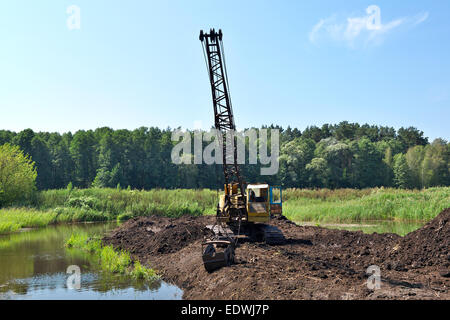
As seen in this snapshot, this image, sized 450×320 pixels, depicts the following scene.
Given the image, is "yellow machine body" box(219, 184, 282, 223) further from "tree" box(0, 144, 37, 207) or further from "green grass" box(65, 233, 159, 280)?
"tree" box(0, 144, 37, 207)

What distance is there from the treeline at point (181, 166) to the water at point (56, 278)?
50417 mm

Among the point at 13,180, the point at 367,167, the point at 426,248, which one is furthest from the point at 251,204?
the point at 367,167

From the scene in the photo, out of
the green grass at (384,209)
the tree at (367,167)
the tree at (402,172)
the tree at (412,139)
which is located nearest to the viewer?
the green grass at (384,209)

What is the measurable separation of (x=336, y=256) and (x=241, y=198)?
16.9 ft

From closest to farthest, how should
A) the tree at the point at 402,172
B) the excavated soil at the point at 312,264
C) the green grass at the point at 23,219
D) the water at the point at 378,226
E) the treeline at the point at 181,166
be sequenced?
the excavated soil at the point at 312,264, the water at the point at 378,226, the green grass at the point at 23,219, the treeline at the point at 181,166, the tree at the point at 402,172

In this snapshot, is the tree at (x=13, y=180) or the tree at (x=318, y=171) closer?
the tree at (x=13, y=180)

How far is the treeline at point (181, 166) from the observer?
246ft

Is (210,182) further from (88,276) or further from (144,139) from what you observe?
(88,276)

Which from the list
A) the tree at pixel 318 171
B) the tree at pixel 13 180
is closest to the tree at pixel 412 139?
the tree at pixel 318 171

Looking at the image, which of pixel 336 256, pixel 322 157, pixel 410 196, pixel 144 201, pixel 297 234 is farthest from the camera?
pixel 322 157

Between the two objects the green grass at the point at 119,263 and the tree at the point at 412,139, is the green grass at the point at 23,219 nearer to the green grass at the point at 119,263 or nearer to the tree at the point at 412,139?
the green grass at the point at 119,263

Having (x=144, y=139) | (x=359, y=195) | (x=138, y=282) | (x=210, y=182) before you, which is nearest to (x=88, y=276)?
(x=138, y=282)

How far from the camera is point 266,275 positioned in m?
12.1

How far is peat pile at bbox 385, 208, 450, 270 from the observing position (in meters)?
14.2
